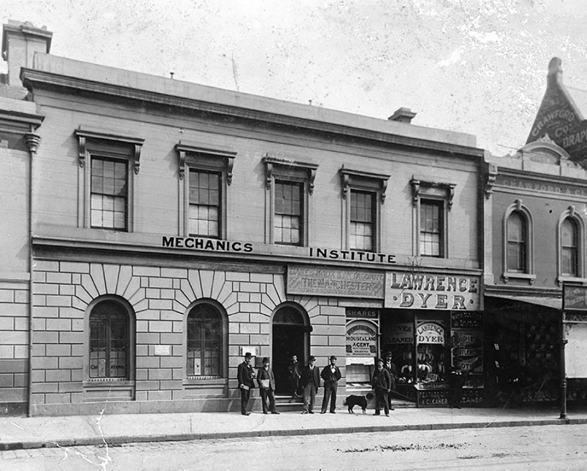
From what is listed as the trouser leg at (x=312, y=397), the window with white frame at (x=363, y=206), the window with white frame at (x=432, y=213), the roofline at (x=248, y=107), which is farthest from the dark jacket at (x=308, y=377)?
the roofline at (x=248, y=107)

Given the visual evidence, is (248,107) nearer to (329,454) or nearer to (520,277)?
(329,454)

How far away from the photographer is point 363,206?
23.1 m

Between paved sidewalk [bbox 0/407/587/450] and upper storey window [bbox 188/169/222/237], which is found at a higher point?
upper storey window [bbox 188/169/222/237]

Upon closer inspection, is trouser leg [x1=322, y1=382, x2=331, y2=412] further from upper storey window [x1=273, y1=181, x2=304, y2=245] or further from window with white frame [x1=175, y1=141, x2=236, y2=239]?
window with white frame [x1=175, y1=141, x2=236, y2=239]

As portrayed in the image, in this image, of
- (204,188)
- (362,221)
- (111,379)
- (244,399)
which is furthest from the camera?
(362,221)

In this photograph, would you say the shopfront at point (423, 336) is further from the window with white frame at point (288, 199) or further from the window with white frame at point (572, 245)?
the window with white frame at point (572, 245)

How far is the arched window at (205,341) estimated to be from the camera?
66.0ft

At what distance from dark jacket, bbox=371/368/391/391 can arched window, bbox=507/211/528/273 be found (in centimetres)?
775

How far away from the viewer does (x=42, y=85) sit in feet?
59.9

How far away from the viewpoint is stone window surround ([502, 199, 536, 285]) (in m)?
25.3

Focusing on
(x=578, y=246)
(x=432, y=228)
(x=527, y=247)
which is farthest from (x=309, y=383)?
(x=578, y=246)

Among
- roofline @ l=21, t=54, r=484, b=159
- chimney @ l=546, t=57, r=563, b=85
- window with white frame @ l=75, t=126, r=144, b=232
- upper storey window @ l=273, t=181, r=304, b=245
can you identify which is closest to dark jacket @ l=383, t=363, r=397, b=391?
upper storey window @ l=273, t=181, r=304, b=245

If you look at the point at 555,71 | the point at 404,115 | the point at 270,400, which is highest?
the point at 555,71

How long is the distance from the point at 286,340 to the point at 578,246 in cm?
1206
